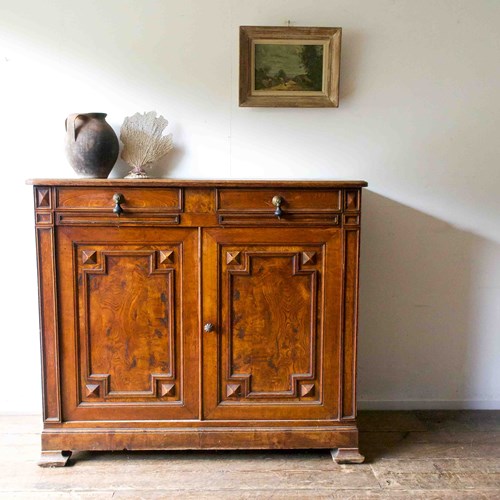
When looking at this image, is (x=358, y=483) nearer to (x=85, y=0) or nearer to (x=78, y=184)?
(x=78, y=184)

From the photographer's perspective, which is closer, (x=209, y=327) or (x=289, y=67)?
(x=209, y=327)

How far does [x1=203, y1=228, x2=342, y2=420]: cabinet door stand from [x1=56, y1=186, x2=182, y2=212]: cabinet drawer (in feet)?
0.59

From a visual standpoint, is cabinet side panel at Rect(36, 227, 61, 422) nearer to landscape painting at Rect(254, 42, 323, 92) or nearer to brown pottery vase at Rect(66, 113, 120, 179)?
brown pottery vase at Rect(66, 113, 120, 179)

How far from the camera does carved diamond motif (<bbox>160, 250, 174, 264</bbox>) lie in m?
2.05

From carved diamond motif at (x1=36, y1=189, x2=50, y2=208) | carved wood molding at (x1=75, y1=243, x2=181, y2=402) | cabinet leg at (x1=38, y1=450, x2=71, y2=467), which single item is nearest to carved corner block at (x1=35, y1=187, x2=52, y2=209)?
carved diamond motif at (x1=36, y1=189, x2=50, y2=208)

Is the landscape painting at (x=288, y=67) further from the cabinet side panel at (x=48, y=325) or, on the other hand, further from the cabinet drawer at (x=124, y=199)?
the cabinet side panel at (x=48, y=325)

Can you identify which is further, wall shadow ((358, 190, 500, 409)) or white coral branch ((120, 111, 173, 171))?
wall shadow ((358, 190, 500, 409))

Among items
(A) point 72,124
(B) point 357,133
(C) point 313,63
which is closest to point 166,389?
(A) point 72,124

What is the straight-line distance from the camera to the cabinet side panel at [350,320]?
2.07 metres

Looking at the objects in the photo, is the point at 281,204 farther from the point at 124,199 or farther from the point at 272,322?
the point at 124,199

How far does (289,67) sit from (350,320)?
1159 mm

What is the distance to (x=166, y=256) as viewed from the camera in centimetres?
205

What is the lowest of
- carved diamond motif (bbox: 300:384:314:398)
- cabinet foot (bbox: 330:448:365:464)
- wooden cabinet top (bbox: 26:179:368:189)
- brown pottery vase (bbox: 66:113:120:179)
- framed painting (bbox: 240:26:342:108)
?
cabinet foot (bbox: 330:448:365:464)

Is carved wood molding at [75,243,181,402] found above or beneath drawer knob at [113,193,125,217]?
beneath
